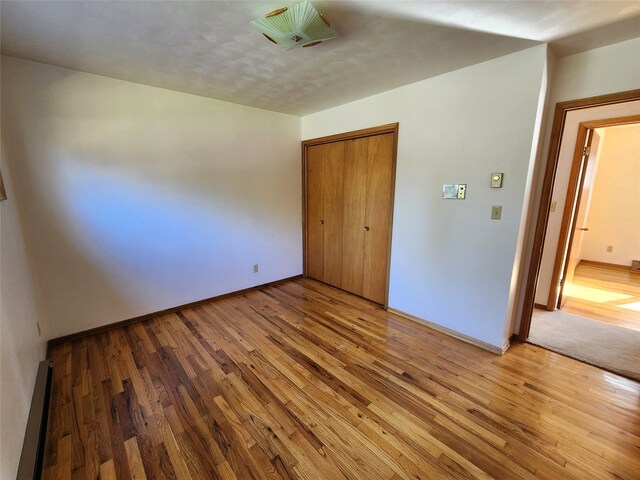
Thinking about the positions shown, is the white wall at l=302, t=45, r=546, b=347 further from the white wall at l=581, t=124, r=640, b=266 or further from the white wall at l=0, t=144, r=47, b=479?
the white wall at l=581, t=124, r=640, b=266

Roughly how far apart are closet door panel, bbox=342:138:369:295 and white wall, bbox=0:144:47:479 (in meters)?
2.91

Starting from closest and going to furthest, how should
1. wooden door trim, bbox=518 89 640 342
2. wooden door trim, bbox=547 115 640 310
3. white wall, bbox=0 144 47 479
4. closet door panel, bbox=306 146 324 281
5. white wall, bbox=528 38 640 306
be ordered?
white wall, bbox=0 144 47 479, white wall, bbox=528 38 640 306, wooden door trim, bbox=518 89 640 342, wooden door trim, bbox=547 115 640 310, closet door panel, bbox=306 146 324 281

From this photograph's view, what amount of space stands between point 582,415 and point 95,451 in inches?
112

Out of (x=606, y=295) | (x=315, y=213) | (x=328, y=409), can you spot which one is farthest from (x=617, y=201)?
(x=328, y=409)

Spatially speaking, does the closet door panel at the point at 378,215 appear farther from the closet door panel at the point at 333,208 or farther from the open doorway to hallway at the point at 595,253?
the open doorway to hallway at the point at 595,253

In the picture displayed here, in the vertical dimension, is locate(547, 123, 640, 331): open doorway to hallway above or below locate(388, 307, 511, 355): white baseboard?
above

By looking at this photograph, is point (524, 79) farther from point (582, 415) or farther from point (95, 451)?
point (95, 451)

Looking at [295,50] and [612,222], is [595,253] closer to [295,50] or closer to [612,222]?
[612,222]

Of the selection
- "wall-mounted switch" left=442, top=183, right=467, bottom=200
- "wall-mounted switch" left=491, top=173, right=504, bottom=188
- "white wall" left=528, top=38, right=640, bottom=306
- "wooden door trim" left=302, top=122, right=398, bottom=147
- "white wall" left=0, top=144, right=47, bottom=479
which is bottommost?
"white wall" left=0, top=144, right=47, bottom=479

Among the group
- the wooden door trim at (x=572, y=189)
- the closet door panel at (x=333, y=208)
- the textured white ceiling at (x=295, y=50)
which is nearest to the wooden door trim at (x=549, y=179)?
the textured white ceiling at (x=295, y=50)

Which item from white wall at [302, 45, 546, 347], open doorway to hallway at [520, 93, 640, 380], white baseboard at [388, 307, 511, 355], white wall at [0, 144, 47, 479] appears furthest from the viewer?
open doorway to hallway at [520, 93, 640, 380]

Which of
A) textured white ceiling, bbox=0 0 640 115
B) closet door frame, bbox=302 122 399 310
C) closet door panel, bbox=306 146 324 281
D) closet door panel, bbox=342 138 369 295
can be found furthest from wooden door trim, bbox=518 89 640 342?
closet door panel, bbox=306 146 324 281

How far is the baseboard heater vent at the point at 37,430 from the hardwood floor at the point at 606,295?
4.59m

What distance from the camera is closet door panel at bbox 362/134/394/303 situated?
9.59 feet
